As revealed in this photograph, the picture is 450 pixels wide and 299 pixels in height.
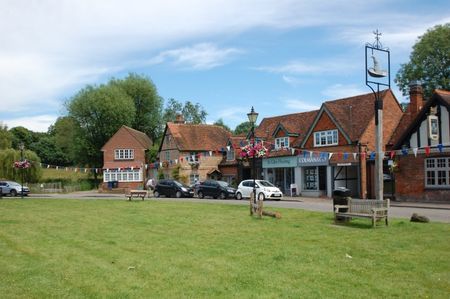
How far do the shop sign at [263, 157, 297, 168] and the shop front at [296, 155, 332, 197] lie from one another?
3.01 feet

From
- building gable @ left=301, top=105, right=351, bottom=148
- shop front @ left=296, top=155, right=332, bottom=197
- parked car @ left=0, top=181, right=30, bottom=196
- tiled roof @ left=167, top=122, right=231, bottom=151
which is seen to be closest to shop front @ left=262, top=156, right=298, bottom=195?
shop front @ left=296, top=155, right=332, bottom=197

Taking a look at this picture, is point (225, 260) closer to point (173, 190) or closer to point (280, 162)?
point (173, 190)

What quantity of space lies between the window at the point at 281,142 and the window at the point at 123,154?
2492cm

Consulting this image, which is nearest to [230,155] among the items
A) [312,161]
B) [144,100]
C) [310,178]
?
[310,178]

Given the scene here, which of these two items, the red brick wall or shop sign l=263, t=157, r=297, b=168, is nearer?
the red brick wall

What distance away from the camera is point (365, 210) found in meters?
17.1

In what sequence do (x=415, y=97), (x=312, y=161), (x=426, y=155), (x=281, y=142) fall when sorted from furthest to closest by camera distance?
(x=281, y=142), (x=312, y=161), (x=415, y=97), (x=426, y=155)

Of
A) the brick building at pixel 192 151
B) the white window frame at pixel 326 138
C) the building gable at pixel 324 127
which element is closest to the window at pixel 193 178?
the brick building at pixel 192 151

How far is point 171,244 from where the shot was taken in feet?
41.3

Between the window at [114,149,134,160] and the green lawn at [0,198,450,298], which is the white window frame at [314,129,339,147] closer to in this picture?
the green lawn at [0,198,450,298]

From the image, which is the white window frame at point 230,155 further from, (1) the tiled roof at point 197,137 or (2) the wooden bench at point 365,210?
(2) the wooden bench at point 365,210

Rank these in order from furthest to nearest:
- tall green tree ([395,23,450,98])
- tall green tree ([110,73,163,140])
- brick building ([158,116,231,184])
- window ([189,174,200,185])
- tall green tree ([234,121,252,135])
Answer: tall green tree ([234,121,252,135])
tall green tree ([110,73,163,140])
window ([189,174,200,185])
brick building ([158,116,231,184])
tall green tree ([395,23,450,98])

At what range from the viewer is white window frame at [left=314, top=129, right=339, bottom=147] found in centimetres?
4025

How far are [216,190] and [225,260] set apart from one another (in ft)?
98.1
